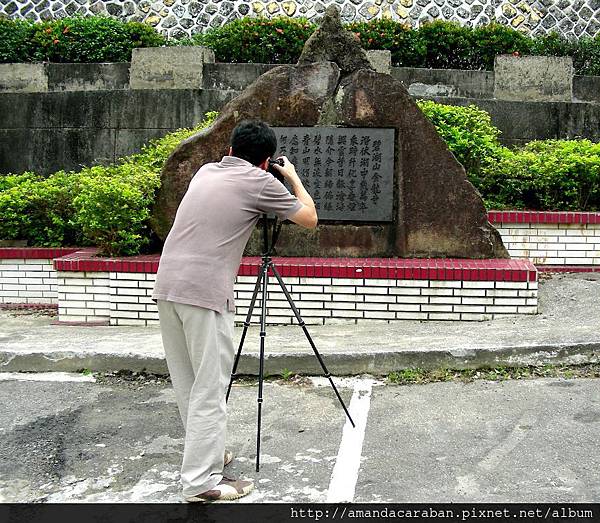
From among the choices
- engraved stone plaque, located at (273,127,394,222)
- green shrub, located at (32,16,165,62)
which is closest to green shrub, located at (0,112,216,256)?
engraved stone plaque, located at (273,127,394,222)

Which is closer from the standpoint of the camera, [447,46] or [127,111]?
[127,111]

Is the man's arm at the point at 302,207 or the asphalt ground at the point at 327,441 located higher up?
the man's arm at the point at 302,207

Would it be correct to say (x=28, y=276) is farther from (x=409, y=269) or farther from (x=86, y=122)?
(x=86, y=122)

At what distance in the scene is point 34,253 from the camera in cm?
801

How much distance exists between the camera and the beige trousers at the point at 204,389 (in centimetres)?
360

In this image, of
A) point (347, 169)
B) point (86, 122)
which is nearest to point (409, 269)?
point (347, 169)

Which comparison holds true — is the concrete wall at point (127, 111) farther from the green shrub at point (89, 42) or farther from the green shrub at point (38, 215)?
the green shrub at point (38, 215)

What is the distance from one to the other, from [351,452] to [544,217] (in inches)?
198

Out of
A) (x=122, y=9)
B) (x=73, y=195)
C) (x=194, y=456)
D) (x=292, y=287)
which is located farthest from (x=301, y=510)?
(x=122, y=9)

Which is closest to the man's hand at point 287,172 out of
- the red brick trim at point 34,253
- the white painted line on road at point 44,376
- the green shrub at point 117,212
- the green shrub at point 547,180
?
the white painted line on road at point 44,376

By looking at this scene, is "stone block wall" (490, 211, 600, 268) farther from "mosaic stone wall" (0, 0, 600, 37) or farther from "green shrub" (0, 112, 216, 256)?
"mosaic stone wall" (0, 0, 600, 37)

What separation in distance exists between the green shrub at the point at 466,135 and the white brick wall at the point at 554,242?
1.00 metres

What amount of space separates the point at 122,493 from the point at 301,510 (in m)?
0.94

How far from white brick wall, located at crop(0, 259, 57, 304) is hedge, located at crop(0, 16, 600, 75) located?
6361 mm
